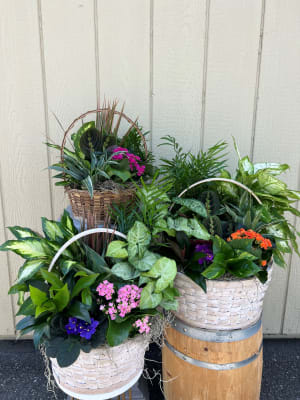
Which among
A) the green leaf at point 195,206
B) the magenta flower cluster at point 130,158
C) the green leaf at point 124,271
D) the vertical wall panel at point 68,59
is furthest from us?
the vertical wall panel at point 68,59

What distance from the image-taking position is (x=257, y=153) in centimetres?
159

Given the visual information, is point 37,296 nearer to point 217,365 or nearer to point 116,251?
point 116,251

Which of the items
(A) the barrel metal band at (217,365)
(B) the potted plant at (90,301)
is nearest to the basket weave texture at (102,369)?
(B) the potted plant at (90,301)

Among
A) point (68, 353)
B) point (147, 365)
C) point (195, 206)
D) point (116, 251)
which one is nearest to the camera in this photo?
point (68, 353)

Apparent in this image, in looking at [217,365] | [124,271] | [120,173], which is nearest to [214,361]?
[217,365]

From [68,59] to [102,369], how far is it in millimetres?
1166

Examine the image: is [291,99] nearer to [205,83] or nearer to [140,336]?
[205,83]

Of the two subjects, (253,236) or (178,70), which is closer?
(253,236)

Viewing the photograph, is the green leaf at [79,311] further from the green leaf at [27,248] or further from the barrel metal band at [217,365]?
the barrel metal band at [217,365]

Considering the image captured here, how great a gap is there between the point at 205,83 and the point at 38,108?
0.71 metres

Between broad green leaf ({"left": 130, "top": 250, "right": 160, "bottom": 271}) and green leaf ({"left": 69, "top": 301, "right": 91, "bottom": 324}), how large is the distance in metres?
0.17

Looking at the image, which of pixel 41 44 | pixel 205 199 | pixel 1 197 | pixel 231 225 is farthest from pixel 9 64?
pixel 231 225

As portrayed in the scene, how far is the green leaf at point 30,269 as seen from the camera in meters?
0.96

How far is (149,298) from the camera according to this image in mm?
950
